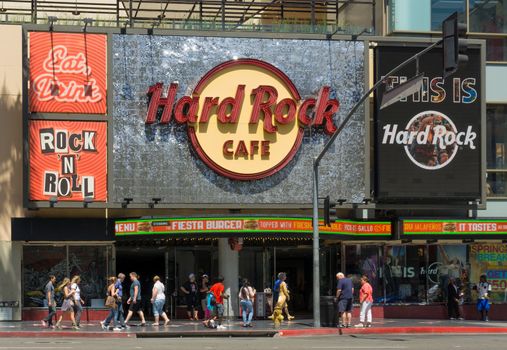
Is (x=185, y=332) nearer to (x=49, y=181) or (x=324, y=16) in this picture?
(x=49, y=181)

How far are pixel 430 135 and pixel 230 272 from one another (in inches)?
355

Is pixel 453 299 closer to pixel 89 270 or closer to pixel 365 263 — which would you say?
pixel 365 263

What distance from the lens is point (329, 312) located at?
117ft

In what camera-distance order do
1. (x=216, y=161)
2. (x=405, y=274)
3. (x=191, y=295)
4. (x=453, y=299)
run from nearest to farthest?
(x=191, y=295)
(x=216, y=161)
(x=453, y=299)
(x=405, y=274)

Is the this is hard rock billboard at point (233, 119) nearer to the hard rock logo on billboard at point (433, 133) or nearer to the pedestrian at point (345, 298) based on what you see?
the hard rock logo on billboard at point (433, 133)

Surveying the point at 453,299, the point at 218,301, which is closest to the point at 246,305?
the point at 218,301

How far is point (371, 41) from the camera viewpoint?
41.6m

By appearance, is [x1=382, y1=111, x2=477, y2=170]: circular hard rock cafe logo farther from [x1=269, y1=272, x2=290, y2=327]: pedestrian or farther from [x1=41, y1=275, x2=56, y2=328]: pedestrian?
[x1=41, y1=275, x2=56, y2=328]: pedestrian

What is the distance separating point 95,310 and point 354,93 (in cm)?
1234

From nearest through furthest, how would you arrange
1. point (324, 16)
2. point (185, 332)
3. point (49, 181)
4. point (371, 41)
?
point (185, 332), point (49, 181), point (371, 41), point (324, 16)

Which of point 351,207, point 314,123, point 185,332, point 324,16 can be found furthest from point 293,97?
point 185,332

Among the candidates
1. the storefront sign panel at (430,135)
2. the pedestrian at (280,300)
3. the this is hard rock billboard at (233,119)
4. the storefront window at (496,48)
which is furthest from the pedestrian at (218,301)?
the storefront window at (496,48)

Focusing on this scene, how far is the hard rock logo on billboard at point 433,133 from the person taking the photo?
136ft

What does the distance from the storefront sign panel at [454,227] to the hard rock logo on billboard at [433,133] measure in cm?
212
